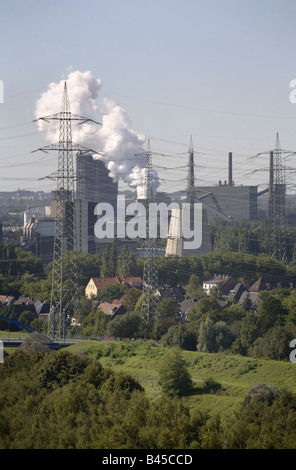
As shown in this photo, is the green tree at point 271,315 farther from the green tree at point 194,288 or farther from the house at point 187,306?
the green tree at point 194,288

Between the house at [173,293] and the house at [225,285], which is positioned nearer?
the house at [173,293]

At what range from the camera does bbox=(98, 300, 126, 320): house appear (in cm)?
2356

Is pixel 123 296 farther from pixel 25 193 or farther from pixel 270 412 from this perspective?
pixel 25 193

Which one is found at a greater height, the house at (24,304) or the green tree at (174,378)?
the house at (24,304)

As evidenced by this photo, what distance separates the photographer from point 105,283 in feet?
94.2

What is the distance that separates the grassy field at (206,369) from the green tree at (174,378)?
0.71 ft

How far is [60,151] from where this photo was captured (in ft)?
60.8

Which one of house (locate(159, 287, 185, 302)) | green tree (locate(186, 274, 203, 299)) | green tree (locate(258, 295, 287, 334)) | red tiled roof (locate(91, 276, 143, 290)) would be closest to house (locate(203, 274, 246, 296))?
green tree (locate(186, 274, 203, 299))

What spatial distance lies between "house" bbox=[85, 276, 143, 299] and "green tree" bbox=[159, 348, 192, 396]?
522 inches

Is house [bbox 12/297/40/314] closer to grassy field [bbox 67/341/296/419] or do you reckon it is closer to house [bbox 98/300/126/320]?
house [bbox 98/300/126/320]

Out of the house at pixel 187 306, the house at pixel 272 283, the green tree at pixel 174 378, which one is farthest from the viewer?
the house at pixel 272 283

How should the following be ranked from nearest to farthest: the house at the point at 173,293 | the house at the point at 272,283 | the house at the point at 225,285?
the house at the point at 173,293, the house at the point at 225,285, the house at the point at 272,283

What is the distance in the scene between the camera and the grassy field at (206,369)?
13406mm

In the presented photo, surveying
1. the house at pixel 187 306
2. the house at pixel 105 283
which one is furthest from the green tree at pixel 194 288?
the house at pixel 105 283
